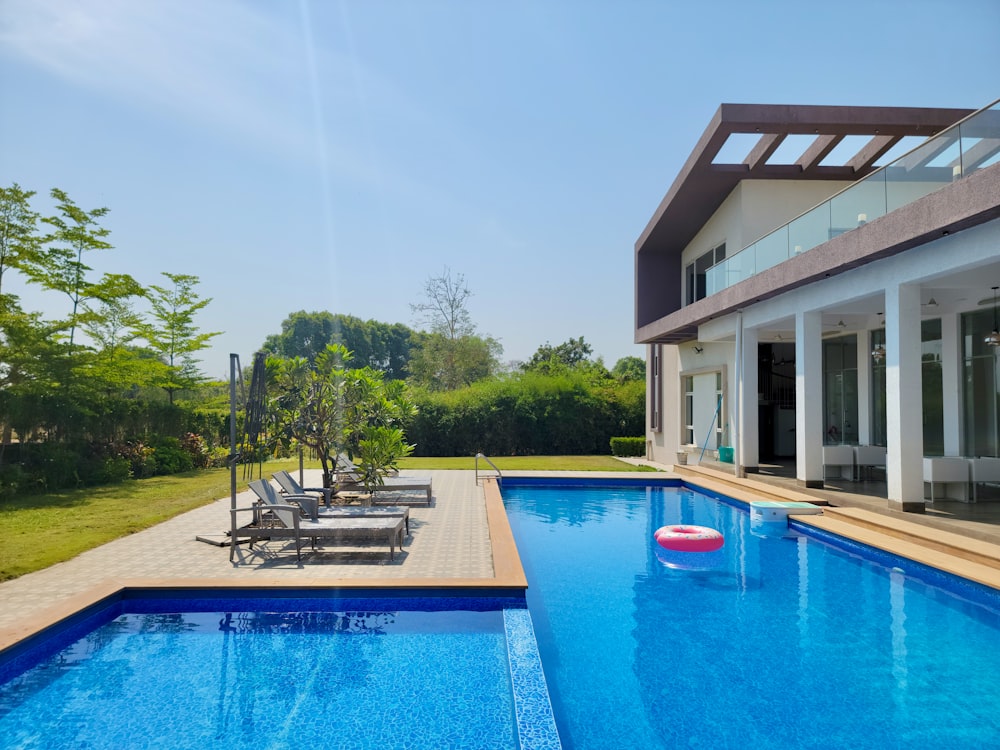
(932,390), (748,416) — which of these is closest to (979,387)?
(932,390)

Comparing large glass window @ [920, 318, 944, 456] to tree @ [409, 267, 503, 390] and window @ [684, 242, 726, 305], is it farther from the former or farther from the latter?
tree @ [409, 267, 503, 390]

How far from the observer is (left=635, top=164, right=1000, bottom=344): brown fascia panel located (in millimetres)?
6598

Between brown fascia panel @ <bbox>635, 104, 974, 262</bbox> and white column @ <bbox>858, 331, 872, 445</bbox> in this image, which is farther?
white column @ <bbox>858, 331, 872, 445</bbox>

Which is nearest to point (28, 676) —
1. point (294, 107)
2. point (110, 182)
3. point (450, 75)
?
point (294, 107)

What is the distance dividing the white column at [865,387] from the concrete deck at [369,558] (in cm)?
399

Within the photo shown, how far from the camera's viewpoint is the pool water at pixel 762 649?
3.81 meters

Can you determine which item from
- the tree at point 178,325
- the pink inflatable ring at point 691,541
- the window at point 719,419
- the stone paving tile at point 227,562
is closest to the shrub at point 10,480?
the stone paving tile at point 227,562

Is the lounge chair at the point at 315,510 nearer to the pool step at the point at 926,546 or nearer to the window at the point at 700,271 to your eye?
the pool step at the point at 926,546

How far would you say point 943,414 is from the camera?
10.9m

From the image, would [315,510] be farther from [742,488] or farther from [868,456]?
[868,456]

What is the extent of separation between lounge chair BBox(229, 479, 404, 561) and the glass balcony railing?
774 centimetres

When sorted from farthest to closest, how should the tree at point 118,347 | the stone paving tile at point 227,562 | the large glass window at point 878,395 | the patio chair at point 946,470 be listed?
the tree at point 118,347 → the large glass window at point 878,395 → the patio chair at point 946,470 → the stone paving tile at point 227,562

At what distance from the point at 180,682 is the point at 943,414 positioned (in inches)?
482

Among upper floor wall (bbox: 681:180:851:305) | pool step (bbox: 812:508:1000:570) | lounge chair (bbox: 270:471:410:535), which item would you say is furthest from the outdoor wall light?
lounge chair (bbox: 270:471:410:535)
